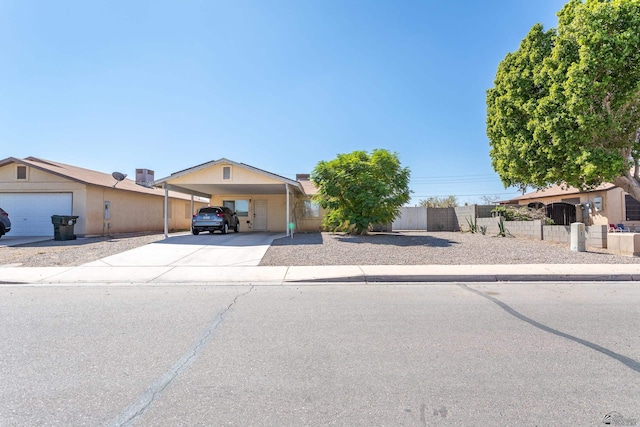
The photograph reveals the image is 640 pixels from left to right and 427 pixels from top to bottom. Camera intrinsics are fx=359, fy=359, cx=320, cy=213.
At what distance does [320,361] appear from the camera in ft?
12.7

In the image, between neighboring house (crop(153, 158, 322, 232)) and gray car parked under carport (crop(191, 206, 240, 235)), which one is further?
neighboring house (crop(153, 158, 322, 232))

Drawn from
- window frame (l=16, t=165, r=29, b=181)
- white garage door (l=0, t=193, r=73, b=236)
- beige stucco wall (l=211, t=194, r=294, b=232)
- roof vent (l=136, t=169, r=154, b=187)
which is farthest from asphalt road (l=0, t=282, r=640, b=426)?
roof vent (l=136, t=169, r=154, b=187)

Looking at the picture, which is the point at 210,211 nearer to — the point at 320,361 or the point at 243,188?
the point at 243,188

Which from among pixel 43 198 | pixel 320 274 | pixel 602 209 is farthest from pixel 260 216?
pixel 602 209

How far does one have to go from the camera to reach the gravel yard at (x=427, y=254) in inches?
424

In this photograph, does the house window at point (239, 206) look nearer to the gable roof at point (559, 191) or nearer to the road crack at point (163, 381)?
the gable roof at point (559, 191)

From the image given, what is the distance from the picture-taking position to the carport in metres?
17.4

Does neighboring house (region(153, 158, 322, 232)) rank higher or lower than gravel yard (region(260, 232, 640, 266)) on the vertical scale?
higher

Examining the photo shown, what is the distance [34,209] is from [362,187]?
1792cm

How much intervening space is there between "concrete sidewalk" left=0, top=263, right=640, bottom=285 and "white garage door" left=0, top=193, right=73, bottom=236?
444 inches

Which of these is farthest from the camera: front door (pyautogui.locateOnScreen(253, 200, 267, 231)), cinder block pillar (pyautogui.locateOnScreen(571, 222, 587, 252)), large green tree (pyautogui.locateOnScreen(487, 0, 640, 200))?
front door (pyautogui.locateOnScreen(253, 200, 267, 231))

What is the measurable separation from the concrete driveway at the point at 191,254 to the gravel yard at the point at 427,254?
2.40ft

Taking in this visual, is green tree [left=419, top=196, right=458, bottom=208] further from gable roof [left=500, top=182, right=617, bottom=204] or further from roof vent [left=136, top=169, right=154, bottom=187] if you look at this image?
roof vent [left=136, top=169, right=154, bottom=187]

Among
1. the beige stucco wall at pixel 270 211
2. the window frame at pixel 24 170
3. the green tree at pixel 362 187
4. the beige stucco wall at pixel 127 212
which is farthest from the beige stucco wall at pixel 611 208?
the window frame at pixel 24 170
